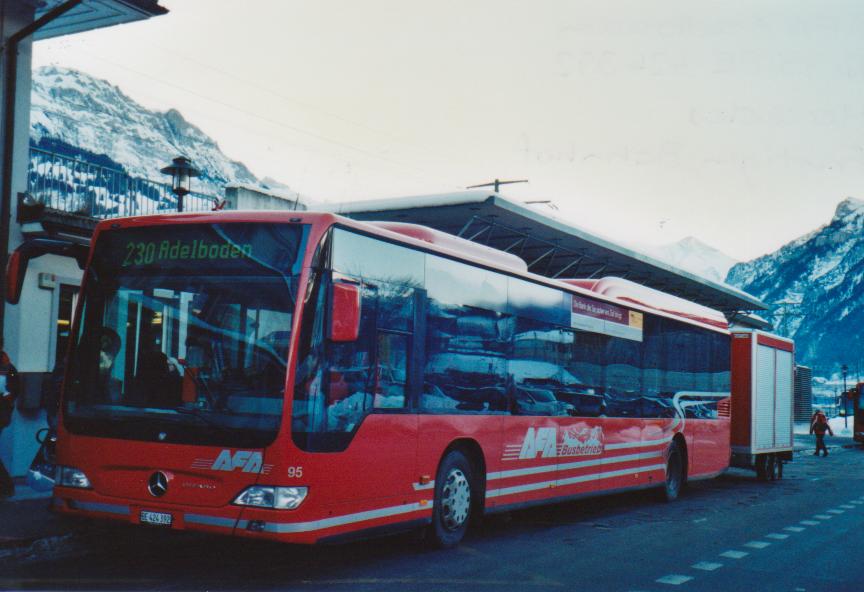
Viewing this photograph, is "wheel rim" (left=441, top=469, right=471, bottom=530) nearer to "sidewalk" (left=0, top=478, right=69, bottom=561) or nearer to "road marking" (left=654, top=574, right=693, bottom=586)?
"road marking" (left=654, top=574, right=693, bottom=586)

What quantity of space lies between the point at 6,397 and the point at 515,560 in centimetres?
590

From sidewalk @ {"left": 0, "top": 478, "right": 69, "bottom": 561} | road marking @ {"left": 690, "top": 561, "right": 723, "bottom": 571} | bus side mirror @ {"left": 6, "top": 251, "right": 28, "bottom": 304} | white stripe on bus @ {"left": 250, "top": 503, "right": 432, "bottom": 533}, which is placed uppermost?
bus side mirror @ {"left": 6, "top": 251, "right": 28, "bottom": 304}

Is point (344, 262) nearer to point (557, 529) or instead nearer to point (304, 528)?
point (304, 528)

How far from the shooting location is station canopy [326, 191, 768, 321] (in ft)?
63.6

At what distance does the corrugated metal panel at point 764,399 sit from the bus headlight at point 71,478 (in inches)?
594

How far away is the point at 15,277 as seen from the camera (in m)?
8.24

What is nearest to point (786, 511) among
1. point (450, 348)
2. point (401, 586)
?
point (450, 348)

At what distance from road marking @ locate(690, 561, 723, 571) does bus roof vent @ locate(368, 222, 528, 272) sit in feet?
12.3

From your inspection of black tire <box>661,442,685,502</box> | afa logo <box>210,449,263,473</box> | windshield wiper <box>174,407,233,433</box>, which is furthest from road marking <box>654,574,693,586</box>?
black tire <box>661,442,685,502</box>

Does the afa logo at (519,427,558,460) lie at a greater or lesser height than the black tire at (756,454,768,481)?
greater

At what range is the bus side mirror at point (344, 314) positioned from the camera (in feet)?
24.3

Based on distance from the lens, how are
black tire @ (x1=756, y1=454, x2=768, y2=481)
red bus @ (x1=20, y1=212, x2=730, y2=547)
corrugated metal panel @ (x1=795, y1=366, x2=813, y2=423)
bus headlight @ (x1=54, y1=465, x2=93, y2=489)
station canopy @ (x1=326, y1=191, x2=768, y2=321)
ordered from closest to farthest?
red bus @ (x1=20, y1=212, x2=730, y2=547) < bus headlight @ (x1=54, y1=465, x2=93, y2=489) < station canopy @ (x1=326, y1=191, x2=768, y2=321) < black tire @ (x1=756, y1=454, x2=768, y2=481) < corrugated metal panel @ (x1=795, y1=366, x2=813, y2=423)

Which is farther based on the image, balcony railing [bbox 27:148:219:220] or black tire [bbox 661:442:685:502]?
black tire [bbox 661:442:685:502]

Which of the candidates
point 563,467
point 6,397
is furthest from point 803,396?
point 6,397
